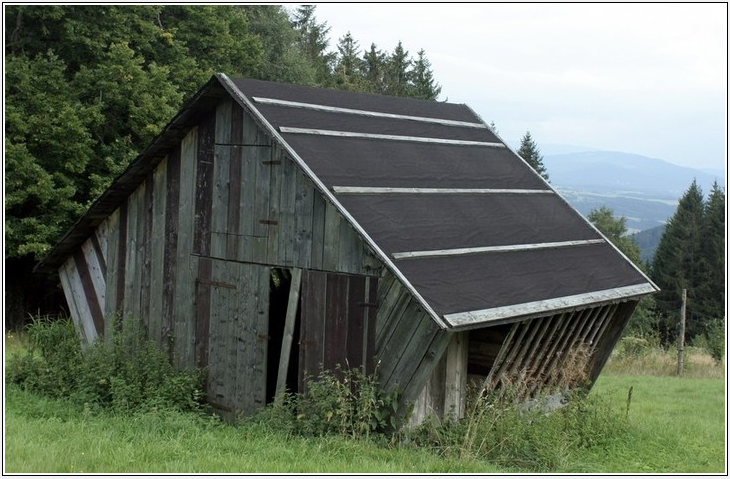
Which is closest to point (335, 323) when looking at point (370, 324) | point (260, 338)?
point (370, 324)

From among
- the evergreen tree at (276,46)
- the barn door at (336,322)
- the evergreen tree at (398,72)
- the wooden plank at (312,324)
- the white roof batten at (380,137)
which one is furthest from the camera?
the evergreen tree at (398,72)

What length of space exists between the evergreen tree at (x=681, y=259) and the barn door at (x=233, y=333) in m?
46.1

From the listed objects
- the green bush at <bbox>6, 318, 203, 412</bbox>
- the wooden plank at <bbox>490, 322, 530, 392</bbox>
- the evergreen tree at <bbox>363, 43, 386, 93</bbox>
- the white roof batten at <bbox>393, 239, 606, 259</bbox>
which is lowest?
the green bush at <bbox>6, 318, 203, 412</bbox>

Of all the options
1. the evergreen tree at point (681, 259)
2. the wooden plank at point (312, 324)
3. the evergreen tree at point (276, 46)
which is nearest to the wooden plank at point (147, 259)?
the wooden plank at point (312, 324)

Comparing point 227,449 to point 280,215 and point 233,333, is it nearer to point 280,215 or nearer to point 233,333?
point 233,333

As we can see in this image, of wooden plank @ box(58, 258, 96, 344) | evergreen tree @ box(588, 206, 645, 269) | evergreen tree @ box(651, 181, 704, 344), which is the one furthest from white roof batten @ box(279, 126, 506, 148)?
evergreen tree @ box(588, 206, 645, 269)

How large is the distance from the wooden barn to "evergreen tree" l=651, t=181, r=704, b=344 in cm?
4431

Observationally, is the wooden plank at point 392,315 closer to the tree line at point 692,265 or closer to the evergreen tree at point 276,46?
the evergreen tree at point 276,46

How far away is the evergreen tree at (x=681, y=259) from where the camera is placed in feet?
178

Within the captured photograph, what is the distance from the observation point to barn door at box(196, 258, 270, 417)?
398 inches

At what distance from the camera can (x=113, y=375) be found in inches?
420

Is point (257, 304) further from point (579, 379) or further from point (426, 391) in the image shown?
point (579, 379)

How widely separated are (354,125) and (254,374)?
3.18m

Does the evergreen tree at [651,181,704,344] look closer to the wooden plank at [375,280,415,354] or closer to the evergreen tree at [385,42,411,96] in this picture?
the evergreen tree at [385,42,411,96]
